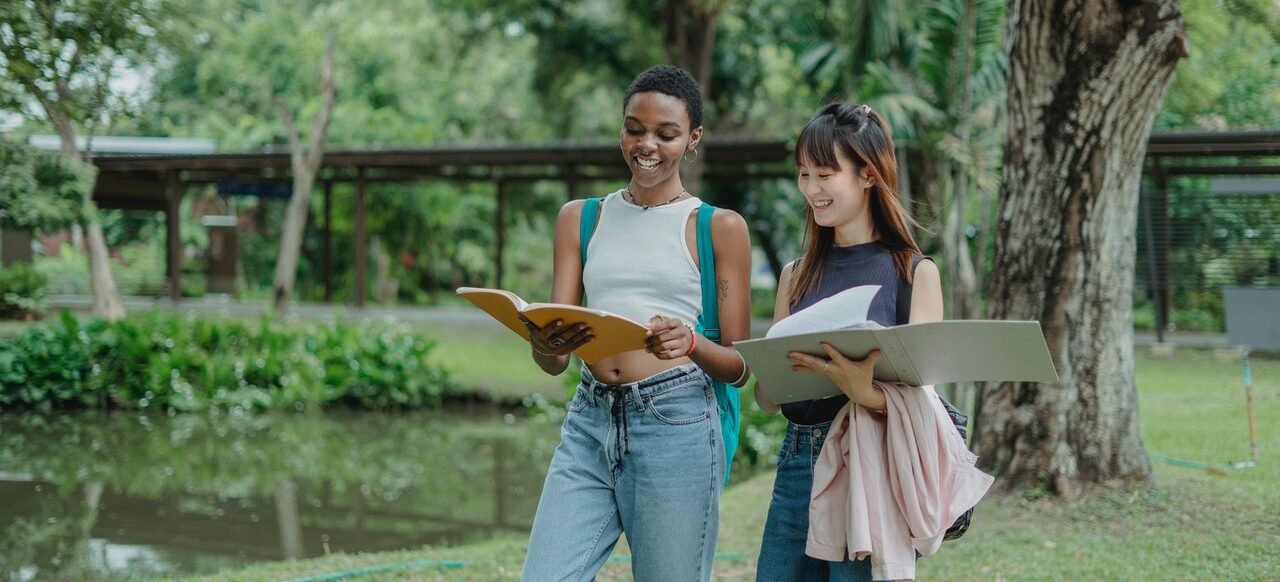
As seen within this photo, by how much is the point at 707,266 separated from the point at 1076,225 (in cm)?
341

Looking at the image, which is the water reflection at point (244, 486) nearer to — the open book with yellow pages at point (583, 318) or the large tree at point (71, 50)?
the large tree at point (71, 50)

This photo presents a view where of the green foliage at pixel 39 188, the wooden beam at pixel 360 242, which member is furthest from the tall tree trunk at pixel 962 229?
the wooden beam at pixel 360 242

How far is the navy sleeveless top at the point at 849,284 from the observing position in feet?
7.56

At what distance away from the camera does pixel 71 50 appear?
33.2 feet

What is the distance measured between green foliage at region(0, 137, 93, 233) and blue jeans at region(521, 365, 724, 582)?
9.19 metres

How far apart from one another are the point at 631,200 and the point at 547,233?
2493 cm

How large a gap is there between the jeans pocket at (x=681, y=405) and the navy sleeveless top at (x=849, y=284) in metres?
0.18

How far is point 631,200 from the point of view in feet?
8.38

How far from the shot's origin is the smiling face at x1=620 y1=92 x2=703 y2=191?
2.42 m

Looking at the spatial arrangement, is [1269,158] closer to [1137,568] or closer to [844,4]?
[844,4]

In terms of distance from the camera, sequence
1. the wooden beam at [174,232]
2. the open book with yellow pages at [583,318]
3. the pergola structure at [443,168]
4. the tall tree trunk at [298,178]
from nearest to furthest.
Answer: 1. the open book with yellow pages at [583,318]
2. the pergola structure at [443,168]
3. the tall tree trunk at [298,178]
4. the wooden beam at [174,232]

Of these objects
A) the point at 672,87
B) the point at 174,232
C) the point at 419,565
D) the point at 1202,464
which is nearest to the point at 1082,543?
the point at 1202,464

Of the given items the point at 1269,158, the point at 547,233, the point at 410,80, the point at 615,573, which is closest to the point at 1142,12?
the point at 615,573

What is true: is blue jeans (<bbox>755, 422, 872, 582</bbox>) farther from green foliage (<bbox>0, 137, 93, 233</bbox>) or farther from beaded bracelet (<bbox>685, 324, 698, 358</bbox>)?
green foliage (<bbox>0, 137, 93, 233</bbox>)
